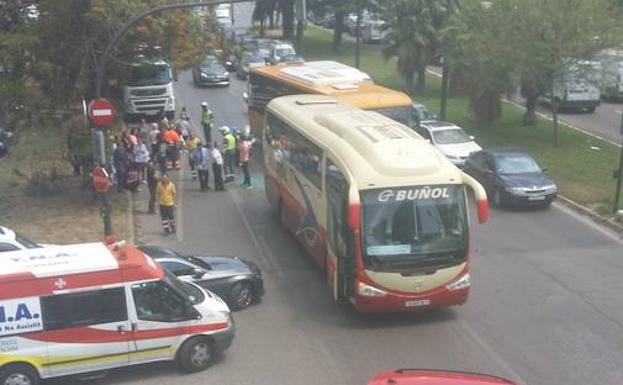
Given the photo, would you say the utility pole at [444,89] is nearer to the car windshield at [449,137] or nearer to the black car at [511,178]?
the car windshield at [449,137]

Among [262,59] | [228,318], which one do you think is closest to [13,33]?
[228,318]

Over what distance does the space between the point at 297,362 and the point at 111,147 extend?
43.9 ft

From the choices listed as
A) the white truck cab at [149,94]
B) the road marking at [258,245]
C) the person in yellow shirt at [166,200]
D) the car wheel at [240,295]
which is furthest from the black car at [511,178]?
the white truck cab at [149,94]

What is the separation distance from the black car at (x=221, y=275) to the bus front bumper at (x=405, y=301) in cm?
240

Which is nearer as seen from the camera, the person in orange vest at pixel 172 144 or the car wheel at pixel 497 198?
the car wheel at pixel 497 198

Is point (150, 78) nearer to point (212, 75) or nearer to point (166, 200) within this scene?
point (212, 75)

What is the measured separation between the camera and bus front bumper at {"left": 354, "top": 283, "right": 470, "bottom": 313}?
50.0ft

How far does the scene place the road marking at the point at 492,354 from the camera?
13.6m

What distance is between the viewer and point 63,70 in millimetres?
24578

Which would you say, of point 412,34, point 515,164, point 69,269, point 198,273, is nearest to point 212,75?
point 412,34

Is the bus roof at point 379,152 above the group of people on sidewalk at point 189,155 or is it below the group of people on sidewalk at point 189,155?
above

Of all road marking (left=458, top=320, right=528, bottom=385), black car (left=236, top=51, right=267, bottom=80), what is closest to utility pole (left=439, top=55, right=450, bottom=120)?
black car (left=236, top=51, right=267, bottom=80)

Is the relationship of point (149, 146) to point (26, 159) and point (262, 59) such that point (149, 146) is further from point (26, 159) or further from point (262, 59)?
point (262, 59)

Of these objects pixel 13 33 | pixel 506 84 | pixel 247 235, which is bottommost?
pixel 247 235
